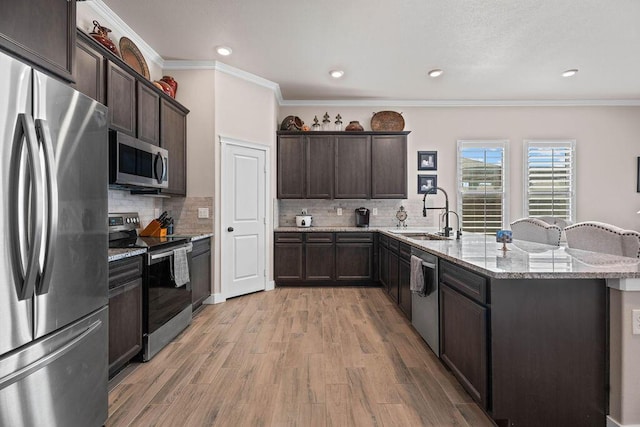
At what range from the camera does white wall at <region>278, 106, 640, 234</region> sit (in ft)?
17.9

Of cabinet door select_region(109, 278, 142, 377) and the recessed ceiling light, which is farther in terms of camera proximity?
the recessed ceiling light

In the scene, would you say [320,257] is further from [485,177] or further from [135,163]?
[485,177]

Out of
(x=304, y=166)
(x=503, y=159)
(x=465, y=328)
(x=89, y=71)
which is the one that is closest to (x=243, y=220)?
(x=304, y=166)

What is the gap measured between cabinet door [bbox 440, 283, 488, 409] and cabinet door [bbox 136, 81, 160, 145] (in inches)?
122

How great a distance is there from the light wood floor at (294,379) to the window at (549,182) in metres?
3.79

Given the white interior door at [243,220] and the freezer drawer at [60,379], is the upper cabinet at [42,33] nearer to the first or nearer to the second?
the freezer drawer at [60,379]

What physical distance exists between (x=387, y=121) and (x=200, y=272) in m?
3.82

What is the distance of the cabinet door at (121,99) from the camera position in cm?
266

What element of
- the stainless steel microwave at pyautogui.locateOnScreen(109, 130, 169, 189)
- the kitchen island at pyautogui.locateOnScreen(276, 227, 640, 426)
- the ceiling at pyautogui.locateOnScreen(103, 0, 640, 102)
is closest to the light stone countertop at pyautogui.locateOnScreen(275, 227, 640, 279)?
the kitchen island at pyautogui.locateOnScreen(276, 227, 640, 426)

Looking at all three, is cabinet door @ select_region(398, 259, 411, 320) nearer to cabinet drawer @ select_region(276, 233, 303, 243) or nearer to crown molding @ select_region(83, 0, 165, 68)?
cabinet drawer @ select_region(276, 233, 303, 243)

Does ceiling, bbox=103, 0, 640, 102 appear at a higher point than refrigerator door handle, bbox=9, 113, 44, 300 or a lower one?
higher

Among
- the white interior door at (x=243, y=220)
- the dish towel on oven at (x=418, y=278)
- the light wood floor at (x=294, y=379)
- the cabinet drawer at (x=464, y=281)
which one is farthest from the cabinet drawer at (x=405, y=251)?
the white interior door at (x=243, y=220)

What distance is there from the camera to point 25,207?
117 cm

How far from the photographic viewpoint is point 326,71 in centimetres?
434
